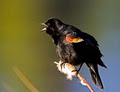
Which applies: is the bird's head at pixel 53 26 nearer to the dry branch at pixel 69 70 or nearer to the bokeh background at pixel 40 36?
the bokeh background at pixel 40 36

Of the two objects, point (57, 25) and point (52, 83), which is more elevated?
point (57, 25)

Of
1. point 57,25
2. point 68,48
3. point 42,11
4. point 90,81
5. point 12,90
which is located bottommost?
point 90,81

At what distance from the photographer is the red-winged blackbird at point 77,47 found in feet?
4.42

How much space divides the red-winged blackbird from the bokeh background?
0.04 m

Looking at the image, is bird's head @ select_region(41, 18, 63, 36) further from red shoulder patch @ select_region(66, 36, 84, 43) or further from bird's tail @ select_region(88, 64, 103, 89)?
bird's tail @ select_region(88, 64, 103, 89)

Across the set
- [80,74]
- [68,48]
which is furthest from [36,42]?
[80,74]

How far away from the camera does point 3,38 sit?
152cm

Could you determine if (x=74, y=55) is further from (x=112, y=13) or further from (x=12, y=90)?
(x=12, y=90)

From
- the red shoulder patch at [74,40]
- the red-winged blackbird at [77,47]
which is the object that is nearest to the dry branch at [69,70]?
the red-winged blackbird at [77,47]

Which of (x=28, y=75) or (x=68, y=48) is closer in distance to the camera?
(x=68, y=48)

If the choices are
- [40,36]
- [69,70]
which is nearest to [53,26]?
[40,36]

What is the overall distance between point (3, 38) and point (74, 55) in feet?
1.45

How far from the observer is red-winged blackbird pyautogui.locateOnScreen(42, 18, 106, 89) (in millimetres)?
1347

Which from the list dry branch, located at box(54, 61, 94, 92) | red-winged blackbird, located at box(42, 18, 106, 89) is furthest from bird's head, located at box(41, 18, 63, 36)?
dry branch, located at box(54, 61, 94, 92)
